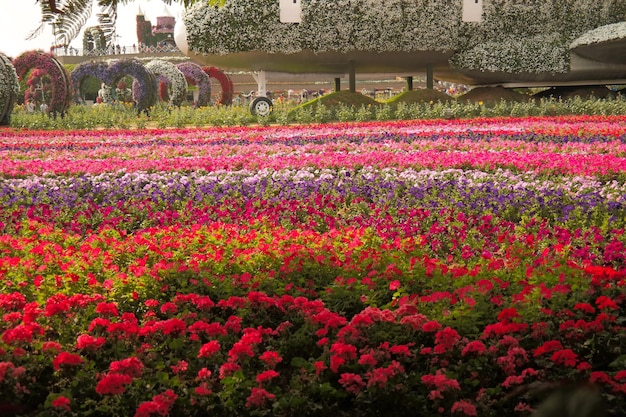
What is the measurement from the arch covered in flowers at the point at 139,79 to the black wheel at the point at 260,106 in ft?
21.1

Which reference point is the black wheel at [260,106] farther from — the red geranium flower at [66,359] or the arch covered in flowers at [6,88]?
the red geranium flower at [66,359]

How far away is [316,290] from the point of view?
188 inches

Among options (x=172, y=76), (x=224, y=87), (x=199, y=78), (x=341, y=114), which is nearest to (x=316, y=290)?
(x=341, y=114)

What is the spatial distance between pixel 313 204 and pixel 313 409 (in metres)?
4.97

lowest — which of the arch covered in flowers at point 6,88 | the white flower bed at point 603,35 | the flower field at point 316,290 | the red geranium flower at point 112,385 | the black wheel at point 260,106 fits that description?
the flower field at point 316,290

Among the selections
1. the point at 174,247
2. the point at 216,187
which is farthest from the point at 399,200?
the point at 174,247

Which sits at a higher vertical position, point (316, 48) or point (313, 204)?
point (316, 48)

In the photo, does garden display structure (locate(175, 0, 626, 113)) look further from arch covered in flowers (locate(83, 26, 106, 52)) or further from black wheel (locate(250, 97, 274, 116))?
arch covered in flowers (locate(83, 26, 106, 52))

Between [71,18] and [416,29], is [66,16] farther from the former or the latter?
[416,29]

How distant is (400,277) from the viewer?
4.67 meters

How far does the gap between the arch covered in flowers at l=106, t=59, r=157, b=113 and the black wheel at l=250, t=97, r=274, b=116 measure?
643 cm

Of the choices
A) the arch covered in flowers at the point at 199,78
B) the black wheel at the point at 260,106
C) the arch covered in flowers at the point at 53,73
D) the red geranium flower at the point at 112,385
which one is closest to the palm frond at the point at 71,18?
the red geranium flower at the point at 112,385

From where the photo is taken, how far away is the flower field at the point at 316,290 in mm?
3188

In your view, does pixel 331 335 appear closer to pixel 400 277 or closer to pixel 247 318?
pixel 247 318
